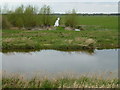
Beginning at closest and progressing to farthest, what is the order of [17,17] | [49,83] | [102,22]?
[49,83], [17,17], [102,22]

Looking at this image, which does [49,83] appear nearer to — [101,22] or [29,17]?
[29,17]

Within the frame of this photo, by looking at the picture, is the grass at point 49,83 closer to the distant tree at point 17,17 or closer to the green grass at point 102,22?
the distant tree at point 17,17

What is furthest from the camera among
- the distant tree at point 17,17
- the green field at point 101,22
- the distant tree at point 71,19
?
the green field at point 101,22

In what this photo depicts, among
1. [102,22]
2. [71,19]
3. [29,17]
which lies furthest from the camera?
[102,22]

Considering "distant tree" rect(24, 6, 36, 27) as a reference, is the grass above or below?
below

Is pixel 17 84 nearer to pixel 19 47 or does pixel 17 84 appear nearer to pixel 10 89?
pixel 10 89

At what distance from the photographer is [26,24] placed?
24516 mm

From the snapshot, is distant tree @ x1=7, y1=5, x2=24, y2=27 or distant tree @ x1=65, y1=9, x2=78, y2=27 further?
distant tree @ x1=65, y1=9, x2=78, y2=27

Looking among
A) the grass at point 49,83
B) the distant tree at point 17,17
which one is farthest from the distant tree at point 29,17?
the grass at point 49,83

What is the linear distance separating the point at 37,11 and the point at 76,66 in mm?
20334

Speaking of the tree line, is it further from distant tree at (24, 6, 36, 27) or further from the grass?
the grass

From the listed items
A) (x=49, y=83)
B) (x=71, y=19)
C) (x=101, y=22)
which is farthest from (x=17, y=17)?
(x=101, y=22)

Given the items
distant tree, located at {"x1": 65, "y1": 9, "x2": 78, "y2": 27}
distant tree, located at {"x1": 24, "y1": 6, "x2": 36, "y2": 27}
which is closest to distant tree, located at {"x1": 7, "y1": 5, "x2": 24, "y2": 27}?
distant tree, located at {"x1": 24, "y1": 6, "x2": 36, "y2": 27}

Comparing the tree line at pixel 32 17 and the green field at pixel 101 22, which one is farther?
the green field at pixel 101 22
